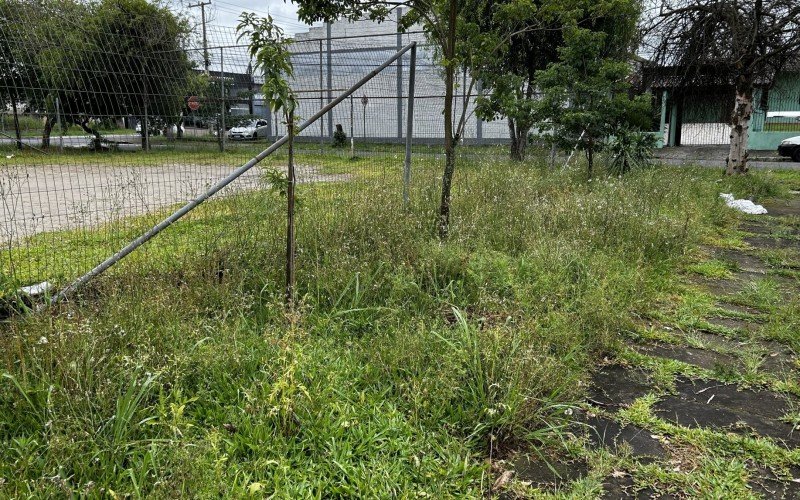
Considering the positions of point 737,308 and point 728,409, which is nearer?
point 728,409

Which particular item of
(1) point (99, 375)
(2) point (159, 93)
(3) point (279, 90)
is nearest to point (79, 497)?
(1) point (99, 375)

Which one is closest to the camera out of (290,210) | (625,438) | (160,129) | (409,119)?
(625,438)

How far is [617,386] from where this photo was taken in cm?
362

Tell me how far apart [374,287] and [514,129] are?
12.1m

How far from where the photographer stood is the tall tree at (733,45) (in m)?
12.5

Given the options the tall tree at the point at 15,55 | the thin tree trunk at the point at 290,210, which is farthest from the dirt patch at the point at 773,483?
the tall tree at the point at 15,55

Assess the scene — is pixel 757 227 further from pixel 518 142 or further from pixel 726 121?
pixel 726 121

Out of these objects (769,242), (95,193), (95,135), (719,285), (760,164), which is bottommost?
(719,285)

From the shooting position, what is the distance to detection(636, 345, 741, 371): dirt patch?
12.8 ft

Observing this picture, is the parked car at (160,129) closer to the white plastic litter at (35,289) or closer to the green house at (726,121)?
the white plastic litter at (35,289)

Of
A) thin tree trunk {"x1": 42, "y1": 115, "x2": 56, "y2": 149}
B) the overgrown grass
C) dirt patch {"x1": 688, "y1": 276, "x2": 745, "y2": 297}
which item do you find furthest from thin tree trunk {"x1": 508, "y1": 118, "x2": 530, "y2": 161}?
thin tree trunk {"x1": 42, "y1": 115, "x2": 56, "y2": 149}

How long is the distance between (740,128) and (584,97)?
530cm

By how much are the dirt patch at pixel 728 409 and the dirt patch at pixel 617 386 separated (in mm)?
163

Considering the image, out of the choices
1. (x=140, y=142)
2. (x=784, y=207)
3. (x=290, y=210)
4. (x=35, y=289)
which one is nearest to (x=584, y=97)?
(x=784, y=207)
